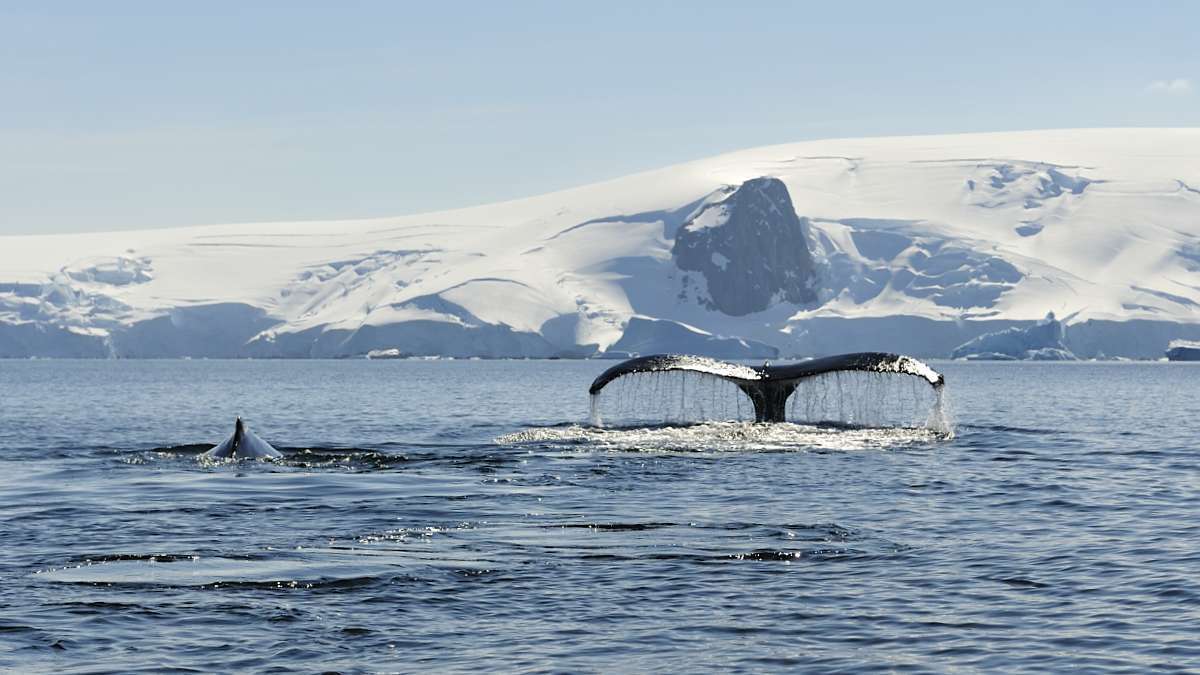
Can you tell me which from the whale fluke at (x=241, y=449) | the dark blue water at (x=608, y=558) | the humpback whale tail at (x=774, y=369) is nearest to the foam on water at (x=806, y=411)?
the humpback whale tail at (x=774, y=369)

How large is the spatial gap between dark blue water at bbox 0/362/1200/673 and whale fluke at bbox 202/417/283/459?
0.96m

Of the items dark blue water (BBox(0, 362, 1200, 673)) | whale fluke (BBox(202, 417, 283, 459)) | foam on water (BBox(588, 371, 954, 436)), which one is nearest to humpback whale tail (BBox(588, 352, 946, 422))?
foam on water (BBox(588, 371, 954, 436))

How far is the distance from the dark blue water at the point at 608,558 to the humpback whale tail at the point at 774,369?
1.55 meters

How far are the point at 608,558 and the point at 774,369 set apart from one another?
1987cm

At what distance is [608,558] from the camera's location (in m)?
17.5

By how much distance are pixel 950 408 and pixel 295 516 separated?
2189 inches

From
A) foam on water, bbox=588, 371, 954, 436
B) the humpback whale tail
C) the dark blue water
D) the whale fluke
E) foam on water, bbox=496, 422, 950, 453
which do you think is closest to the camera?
the dark blue water

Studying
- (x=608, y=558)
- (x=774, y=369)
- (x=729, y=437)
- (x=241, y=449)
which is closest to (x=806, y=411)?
(x=774, y=369)

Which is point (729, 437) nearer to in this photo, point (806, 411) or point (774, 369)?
point (774, 369)

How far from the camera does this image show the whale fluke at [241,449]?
107 feet

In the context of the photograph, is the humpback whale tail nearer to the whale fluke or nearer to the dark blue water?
the dark blue water

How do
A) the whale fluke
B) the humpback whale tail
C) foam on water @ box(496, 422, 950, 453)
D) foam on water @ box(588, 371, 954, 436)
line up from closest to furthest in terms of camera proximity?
the whale fluke, the humpback whale tail, foam on water @ box(496, 422, 950, 453), foam on water @ box(588, 371, 954, 436)

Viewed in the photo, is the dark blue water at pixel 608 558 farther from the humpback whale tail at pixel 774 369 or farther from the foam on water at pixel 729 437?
the humpback whale tail at pixel 774 369

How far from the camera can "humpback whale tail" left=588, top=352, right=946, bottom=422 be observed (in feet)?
110
